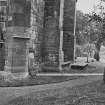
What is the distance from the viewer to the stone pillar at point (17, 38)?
11523 millimetres

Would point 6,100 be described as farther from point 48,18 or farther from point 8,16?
point 48,18

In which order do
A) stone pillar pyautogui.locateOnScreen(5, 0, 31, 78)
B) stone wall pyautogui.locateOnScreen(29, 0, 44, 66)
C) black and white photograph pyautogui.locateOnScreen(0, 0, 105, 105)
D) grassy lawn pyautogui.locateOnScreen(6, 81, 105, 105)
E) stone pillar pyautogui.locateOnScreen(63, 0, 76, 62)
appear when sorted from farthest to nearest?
stone pillar pyautogui.locateOnScreen(63, 0, 76, 62) < stone wall pyautogui.locateOnScreen(29, 0, 44, 66) < stone pillar pyautogui.locateOnScreen(5, 0, 31, 78) < black and white photograph pyautogui.locateOnScreen(0, 0, 105, 105) < grassy lawn pyautogui.locateOnScreen(6, 81, 105, 105)

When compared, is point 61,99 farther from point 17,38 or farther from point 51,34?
point 51,34

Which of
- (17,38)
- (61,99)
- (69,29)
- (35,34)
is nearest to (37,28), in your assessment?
(35,34)

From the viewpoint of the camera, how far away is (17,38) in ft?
37.9

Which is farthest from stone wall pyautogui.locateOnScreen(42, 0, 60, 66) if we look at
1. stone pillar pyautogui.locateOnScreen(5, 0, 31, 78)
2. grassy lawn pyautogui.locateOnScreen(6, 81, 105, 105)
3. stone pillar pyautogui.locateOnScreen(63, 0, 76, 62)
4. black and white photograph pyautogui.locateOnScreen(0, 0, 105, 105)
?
grassy lawn pyautogui.locateOnScreen(6, 81, 105, 105)

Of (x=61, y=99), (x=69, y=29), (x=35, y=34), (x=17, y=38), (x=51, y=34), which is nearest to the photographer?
(x=61, y=99)

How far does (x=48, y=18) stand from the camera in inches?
624

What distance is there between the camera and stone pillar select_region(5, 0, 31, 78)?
11.5m

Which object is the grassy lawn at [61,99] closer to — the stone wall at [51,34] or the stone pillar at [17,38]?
the stone pillar at [17,38]

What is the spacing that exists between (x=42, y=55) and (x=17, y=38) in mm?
4531

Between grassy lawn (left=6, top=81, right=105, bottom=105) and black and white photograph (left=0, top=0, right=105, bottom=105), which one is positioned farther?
black and white photograph (left=0, top=0, right=105, bottom=105)

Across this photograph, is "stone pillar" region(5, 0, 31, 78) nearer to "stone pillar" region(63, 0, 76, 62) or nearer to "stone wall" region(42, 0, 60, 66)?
"stone wall" region(42, 0, 60, 66)

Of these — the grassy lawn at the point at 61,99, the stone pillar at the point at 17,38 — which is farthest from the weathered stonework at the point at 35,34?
the grassy lawn at the point at 61,99
